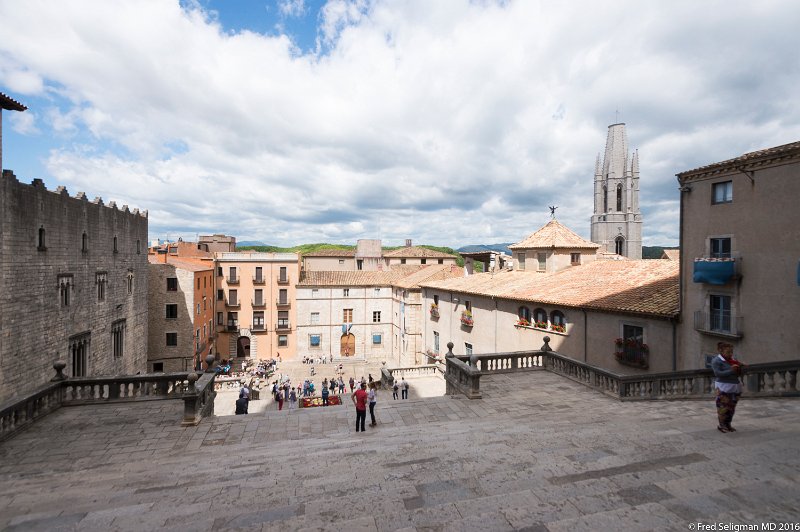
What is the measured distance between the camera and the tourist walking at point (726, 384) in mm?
8414

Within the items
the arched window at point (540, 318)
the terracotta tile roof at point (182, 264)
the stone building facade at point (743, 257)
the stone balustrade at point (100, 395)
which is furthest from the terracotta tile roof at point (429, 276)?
the stone balustrade at point (100, 395)

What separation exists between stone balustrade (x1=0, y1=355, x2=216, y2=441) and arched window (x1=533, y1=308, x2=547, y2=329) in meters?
20.6

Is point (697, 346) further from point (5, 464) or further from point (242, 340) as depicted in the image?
point (242, 340)

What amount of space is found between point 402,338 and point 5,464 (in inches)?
1661

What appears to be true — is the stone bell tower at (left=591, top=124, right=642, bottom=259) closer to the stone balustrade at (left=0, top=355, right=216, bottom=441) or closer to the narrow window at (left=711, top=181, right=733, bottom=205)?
the narrow window at (left=711, top=181, right=733, bottom=205)

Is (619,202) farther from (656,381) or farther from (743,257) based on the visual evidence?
(656,381)

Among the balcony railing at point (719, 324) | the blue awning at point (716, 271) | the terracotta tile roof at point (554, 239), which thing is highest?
the terracotta tile roof at point (554, 239)

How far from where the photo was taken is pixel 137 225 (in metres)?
32.9

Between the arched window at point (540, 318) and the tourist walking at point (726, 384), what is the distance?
1778cm

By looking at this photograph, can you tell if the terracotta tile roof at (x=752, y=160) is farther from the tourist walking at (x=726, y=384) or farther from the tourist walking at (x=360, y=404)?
the tourist walking at (x=360, y=404)

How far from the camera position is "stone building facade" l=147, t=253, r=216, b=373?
132 feet

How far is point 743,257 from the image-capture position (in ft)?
55.8

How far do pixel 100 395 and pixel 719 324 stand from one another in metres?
24.9

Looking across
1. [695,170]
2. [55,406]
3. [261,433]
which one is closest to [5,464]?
[55,406]
